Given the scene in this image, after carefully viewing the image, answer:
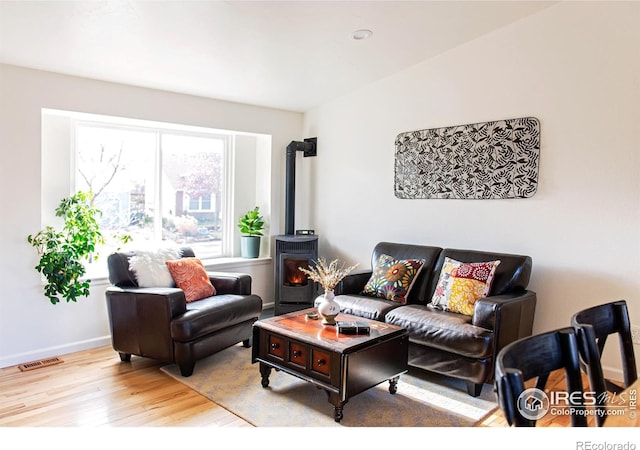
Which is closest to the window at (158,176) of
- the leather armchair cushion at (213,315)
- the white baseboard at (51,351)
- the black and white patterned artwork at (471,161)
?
the white baseboard at (51,351)

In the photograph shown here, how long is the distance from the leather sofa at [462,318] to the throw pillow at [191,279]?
1163 millimetres

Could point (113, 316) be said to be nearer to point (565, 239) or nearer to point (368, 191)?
point (368, 191)

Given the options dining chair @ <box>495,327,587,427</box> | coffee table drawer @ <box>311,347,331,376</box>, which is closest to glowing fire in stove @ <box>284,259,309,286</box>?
coffee table drawer @ <box>311,347,331,376</box>

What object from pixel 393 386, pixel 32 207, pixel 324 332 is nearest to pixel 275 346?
pixel 324 332

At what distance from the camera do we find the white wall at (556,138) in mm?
3281

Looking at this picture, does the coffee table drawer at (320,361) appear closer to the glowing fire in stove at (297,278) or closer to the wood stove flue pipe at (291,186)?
the glowing fire in stove at (297,278)

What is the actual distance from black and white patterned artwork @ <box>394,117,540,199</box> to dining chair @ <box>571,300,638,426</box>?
7.19ft

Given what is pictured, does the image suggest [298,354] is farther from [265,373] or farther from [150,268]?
[150,268]

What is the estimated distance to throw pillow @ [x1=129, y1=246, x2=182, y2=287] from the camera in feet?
12.2

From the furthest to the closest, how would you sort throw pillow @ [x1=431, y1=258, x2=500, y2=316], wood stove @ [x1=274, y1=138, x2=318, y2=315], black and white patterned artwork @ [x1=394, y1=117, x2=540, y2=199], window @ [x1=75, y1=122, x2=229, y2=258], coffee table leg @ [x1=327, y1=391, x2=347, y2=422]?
wood stove @ [x1=274, y1=138, x2=318, y2=315]
window @ [x1=75, y1=122, x2=229, y2=258]
black and white patterned artwork @ [x1=394, y1=117, x2=540, y2=199]
throw pillow @ [x1=431, y1=258, x2=500, y2=316]
coffee table leg @ [x1=327, y1=391, x2=347, y2=422]

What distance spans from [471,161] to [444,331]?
1.63 m

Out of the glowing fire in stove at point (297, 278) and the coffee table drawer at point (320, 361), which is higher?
the glowing fire in stove at point (297, 278)

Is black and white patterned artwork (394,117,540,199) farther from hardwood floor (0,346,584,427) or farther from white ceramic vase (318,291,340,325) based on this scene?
white ceramic vase (318,291,340,325)

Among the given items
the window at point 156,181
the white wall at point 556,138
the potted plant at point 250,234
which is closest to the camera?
the white wall at point 556,138
